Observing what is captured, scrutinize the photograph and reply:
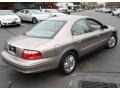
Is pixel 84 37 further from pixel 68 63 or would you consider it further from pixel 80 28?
pixel 68 63

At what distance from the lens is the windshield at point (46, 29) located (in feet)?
15.6

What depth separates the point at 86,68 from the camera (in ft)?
17.0

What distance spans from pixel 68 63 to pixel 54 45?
77cm

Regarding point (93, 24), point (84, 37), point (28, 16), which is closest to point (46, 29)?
point (84, 37)

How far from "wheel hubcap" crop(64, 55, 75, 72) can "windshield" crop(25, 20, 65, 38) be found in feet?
2.49

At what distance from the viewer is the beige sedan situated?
13.5 ft

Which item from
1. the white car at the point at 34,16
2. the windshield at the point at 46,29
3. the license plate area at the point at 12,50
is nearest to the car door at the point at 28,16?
the white car at the point at 34,16

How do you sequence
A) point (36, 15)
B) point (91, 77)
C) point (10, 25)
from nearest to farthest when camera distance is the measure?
point (91, 77), point (10, 25), point (36, 15)

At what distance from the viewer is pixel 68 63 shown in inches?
189

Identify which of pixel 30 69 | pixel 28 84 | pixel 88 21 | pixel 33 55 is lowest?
pixel 28 84

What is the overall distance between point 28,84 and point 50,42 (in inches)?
44.9

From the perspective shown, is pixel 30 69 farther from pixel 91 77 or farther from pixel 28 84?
pixel 91 77

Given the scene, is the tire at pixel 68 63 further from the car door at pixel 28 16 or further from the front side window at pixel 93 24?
the car door at pixel 28 16

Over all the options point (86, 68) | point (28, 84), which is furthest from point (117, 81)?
point (28, 84)
